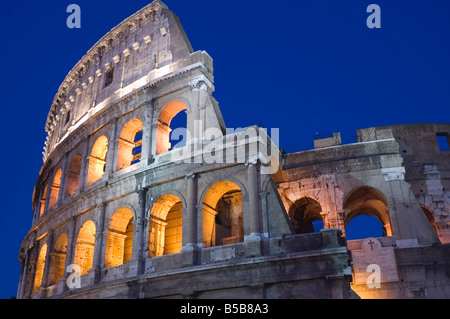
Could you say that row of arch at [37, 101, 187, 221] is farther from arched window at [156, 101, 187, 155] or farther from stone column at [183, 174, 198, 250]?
stone column at [183, 174, 198, 250]

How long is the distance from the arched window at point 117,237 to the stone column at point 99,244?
0.81 feet

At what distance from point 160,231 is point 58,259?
6.11 meters

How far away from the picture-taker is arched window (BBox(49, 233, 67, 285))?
19.8 meters

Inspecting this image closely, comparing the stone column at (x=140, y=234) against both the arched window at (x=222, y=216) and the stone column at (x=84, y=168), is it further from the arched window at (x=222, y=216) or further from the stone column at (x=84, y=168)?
the stone column at (x=84, y=168)

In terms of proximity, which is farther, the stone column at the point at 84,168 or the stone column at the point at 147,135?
the stone column at the point at 84,168

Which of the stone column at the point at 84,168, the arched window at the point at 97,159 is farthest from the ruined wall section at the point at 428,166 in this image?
the stone column at the point at 84,168

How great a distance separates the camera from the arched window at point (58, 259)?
1980 cm

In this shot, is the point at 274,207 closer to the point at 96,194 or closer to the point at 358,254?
the point at 358,254

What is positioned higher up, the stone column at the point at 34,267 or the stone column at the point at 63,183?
the stone column at the point at 63,183

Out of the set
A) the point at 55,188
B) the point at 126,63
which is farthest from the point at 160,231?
the point at 55,188

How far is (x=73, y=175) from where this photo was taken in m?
21.9

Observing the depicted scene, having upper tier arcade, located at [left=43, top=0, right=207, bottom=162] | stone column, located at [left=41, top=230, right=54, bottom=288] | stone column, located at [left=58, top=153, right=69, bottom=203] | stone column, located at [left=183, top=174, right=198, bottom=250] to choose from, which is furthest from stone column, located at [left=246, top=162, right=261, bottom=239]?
stone column, located at [left=58, top=153, right=69, bottom=203]

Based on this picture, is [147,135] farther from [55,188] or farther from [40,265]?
[40,265]
